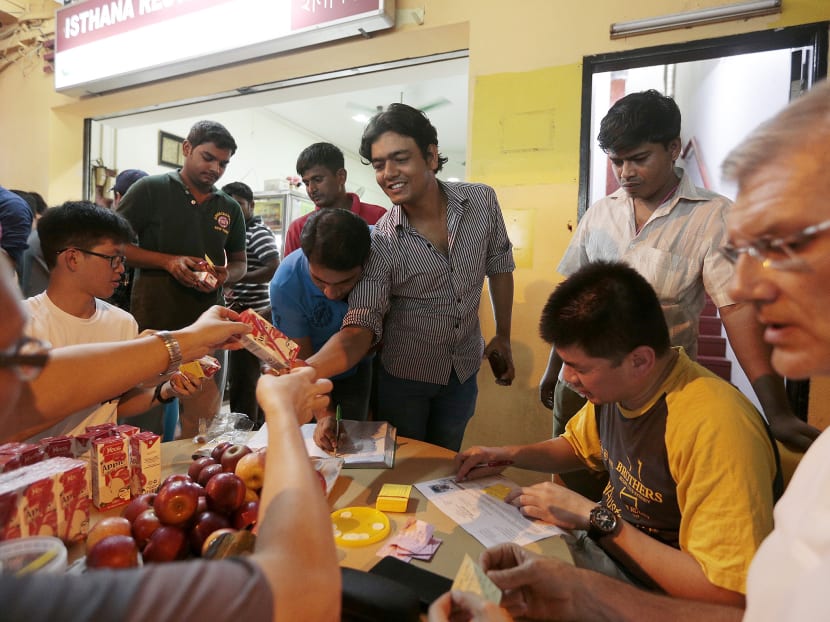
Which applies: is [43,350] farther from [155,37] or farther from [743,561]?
[155,37]

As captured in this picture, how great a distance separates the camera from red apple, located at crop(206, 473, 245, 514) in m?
1.04

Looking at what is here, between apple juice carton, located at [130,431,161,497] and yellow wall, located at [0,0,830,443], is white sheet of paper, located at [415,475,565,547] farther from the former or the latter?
yellow wall, located at [0,0,830,443]

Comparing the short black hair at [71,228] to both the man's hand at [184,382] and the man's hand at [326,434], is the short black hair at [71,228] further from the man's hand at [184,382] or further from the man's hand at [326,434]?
the man's hand at [326,434]

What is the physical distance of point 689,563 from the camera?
1.00 metres

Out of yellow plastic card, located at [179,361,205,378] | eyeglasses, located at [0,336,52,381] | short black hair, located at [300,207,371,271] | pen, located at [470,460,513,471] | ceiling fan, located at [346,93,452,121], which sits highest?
ceiling fan, located at [346,93,452,121]

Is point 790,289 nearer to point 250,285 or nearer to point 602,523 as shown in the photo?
point 602,523

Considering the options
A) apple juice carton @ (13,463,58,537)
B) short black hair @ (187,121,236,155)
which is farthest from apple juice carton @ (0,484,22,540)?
short black hair @ (187,121,236,155)

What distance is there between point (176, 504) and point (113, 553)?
0.14 meters

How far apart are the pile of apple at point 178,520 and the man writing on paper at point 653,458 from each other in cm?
61

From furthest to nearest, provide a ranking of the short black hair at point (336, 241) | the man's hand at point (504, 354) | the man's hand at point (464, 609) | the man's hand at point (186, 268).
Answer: the man's hand at point (186, 268), the man's hand at point (504, 354), the short black hair at point (336, 241), the man's hand at point (464, 609)

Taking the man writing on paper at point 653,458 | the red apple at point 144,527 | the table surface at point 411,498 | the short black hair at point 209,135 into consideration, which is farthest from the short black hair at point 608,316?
the short black hair at point 209,135

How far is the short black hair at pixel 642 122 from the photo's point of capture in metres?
1.83

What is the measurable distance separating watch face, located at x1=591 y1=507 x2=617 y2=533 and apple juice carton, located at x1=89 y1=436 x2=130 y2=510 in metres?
1.14

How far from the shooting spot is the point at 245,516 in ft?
3.44
